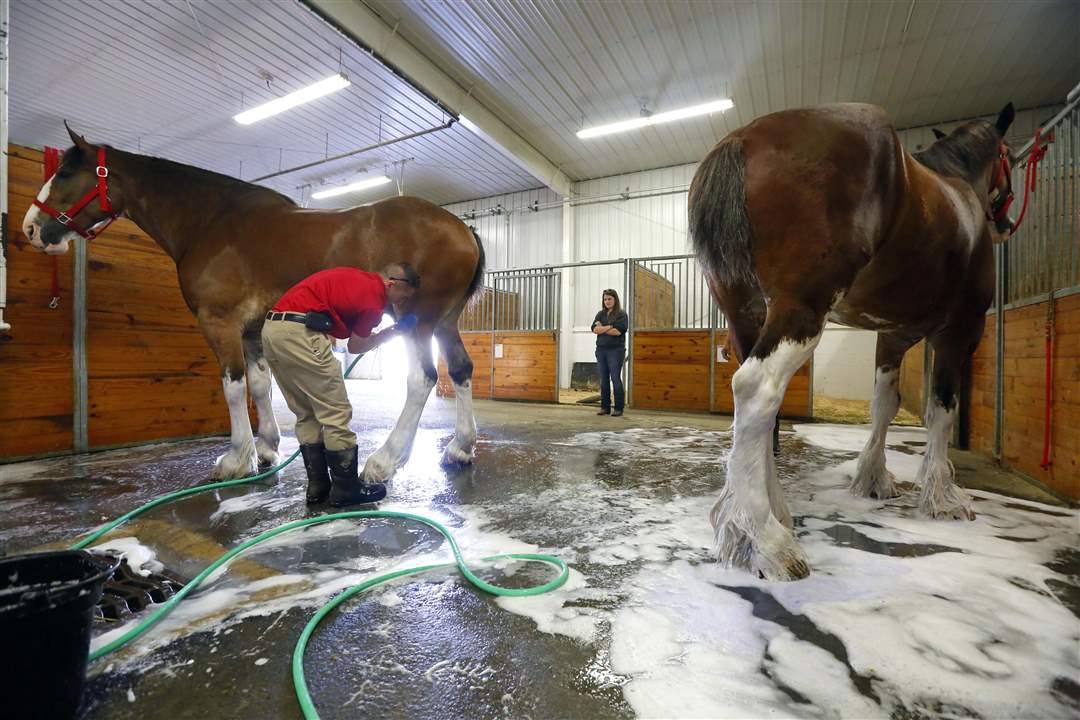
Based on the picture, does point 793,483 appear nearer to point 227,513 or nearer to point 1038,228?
point 1038,228

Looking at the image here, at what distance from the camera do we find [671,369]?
7.24 m

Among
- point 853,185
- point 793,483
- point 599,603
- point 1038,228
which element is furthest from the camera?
point 1038,228

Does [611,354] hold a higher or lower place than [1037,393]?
higher

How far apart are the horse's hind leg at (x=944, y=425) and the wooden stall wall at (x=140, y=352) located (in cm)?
553

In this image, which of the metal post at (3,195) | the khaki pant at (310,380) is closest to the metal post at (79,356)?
the metal post at (3,195)

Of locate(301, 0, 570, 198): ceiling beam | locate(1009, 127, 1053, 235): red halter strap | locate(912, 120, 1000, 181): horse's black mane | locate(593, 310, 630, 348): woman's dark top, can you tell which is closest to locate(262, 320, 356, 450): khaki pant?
locate(912, 120, 1000, 181): horse's black mane

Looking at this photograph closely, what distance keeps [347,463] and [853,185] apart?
2.63 metres

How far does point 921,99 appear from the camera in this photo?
874 cm

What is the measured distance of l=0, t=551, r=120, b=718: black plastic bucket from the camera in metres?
0.81

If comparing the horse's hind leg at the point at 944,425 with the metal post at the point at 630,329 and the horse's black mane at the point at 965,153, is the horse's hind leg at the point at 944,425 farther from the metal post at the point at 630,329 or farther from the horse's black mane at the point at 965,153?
Answer: the metal post at the point at 630,329

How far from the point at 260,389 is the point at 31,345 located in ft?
6.03

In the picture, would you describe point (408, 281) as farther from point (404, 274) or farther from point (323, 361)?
point (323, 361)

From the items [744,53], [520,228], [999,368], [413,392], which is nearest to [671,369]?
[999,368]

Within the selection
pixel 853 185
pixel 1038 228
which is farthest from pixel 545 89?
pixel 853 185
